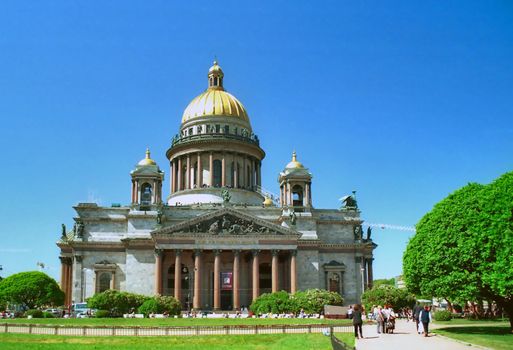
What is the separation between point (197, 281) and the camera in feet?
253

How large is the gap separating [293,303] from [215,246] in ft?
51.5

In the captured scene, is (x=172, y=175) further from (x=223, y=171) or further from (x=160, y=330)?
(x=160, y=330)

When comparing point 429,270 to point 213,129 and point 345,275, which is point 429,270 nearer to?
point 345,275

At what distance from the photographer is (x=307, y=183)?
87.5m

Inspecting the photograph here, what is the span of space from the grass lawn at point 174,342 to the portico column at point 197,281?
40691mm

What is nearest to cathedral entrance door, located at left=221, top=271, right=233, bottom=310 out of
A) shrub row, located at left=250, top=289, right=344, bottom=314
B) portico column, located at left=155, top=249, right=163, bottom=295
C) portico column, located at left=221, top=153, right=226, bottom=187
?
shrub row, located at left=250, top=289, right=344, bottom=314

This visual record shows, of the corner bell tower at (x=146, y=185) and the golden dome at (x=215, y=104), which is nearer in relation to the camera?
the corner bell tower at (x=146, y=185)

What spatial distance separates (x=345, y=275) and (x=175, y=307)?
28.6m

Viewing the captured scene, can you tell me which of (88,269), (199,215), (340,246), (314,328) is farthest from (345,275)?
(314,328)

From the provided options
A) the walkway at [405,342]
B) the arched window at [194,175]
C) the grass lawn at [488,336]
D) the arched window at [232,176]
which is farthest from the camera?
the arched window at [194,175]

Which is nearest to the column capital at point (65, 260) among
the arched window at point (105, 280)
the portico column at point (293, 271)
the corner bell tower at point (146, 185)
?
the arched window at point (105, 280)

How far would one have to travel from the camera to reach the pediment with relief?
79.2 metres

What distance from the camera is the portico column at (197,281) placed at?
7628 cm

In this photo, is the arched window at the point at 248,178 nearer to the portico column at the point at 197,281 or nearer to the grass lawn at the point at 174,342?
the portico column at the point at 197,281
